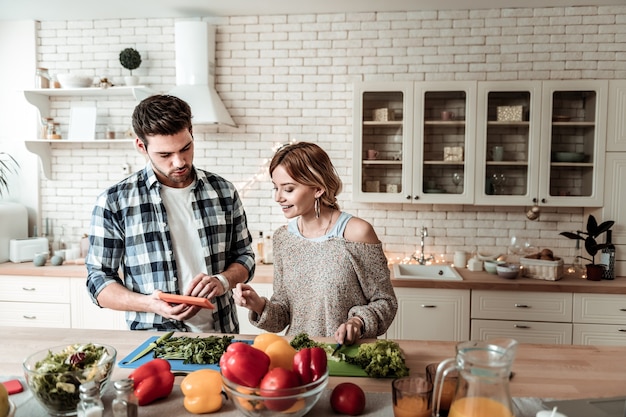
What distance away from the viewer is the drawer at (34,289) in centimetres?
381

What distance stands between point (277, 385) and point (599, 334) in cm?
319

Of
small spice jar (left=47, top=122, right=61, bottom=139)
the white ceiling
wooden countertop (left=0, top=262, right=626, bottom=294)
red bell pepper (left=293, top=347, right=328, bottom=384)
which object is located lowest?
wooden countertop (left=0, top=262, right=626, bottom=294)

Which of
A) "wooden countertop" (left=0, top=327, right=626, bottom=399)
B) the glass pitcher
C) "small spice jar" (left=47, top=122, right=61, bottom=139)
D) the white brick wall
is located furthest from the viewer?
"small spice jar" (left=47, top=122, right=61, bottom=139)

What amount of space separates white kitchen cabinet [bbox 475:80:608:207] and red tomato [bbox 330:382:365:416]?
2.85m

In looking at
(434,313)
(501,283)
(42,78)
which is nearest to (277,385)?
(434,313)

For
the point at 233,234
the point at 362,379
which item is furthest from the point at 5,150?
the point at 362,379

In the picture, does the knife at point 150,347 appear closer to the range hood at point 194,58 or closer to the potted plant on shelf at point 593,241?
the range hood at point 194,58

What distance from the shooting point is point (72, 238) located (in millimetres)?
4508

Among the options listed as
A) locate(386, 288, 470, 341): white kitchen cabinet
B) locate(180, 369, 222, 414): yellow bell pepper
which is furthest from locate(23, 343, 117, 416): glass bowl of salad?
locate(386, 288, 470, 341): white kitchen cabinet

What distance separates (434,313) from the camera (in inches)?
140

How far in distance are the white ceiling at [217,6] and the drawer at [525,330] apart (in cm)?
243

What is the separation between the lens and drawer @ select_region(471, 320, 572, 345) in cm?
352

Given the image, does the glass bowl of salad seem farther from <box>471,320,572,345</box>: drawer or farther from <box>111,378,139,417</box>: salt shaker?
<box>471,320,572,345</box>: drawer

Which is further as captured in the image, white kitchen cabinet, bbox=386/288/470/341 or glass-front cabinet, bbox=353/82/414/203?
glass-front cabinet, bbox=353/82/414/203
